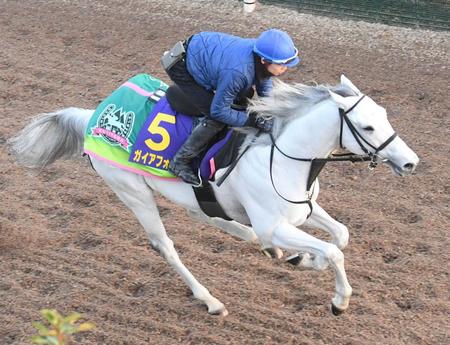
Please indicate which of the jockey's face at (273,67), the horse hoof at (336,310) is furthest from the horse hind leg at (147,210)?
the jockey's face at (273,67)

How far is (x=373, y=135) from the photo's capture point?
4477 mm

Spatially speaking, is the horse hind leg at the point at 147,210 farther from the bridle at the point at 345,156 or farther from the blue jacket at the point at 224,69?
the bridle at the point at 345,156

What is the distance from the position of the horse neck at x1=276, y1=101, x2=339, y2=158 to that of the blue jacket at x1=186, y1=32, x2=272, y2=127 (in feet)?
1.07

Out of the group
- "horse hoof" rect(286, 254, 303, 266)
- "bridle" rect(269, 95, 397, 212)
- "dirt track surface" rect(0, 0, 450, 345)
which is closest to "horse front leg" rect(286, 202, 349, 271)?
"horse hoof" rect(286, 254, 303, 266)

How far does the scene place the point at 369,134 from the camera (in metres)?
4.48

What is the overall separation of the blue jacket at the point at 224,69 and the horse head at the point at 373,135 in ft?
1.92

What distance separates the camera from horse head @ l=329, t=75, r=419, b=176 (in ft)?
14.6

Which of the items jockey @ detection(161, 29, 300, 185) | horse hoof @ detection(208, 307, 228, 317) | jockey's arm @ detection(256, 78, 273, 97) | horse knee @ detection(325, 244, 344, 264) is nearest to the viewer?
jockey @ detection(161, 29, 300, 185)

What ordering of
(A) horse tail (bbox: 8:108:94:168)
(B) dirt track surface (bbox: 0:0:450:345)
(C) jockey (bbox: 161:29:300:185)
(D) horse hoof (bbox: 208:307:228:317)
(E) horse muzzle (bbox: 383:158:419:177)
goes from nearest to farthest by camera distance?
(E) horse muzzle (bbox: 383:158:419:177) → (C) jockey (bbox: 161:29:300:185) → (B) dirt track surface (bbox: 0:0:450:345) → (D) horse hoof (bbox: 208:307:228:317) → (A) horse tail (bbox: 8:108:94:168)

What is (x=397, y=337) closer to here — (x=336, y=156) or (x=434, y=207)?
(x=336, y=156)

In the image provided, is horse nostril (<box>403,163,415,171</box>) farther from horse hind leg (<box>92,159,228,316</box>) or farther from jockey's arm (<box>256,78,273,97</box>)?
horse hind leg (<box>92,159,228,316</box>)

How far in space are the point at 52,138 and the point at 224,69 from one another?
1921 millimetres

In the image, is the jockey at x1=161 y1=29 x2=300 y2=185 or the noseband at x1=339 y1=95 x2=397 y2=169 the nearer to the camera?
the noseband at x1=339 y1=95 x2=397 y2=169

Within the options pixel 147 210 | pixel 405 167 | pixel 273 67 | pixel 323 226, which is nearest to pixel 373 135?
pixel 405 167
